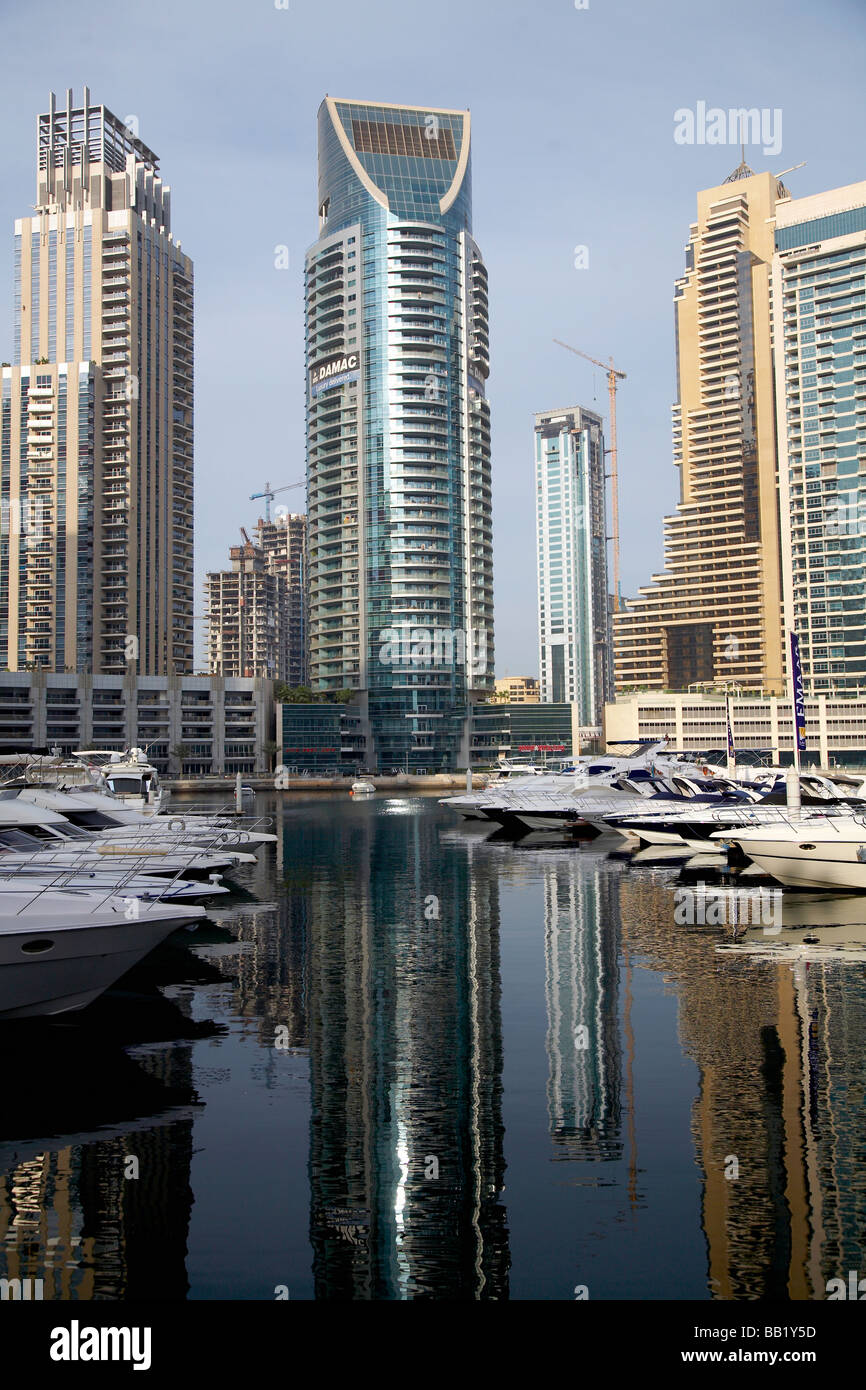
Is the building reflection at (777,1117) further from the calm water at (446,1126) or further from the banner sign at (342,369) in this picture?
the banner sign at (342,369)

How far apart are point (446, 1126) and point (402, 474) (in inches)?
7197

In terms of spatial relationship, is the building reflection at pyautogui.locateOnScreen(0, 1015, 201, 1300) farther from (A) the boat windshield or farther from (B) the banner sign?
(B) the banner sign

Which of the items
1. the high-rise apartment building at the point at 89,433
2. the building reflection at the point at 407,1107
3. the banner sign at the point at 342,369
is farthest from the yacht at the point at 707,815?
the banner sign at the point at 342,369

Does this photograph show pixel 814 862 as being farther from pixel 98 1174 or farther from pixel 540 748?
pixel 540 748

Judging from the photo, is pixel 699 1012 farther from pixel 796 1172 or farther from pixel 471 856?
pixel 471 856

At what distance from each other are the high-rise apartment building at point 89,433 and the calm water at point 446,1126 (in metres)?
156

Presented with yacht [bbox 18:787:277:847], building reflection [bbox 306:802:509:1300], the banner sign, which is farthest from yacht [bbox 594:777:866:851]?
the banner sign

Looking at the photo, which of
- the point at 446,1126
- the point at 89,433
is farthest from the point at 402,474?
the point at 446,1126

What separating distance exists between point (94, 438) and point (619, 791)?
13834cm

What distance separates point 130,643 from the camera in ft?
556

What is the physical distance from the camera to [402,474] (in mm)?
192000

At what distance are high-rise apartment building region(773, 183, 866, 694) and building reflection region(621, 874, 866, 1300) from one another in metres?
174

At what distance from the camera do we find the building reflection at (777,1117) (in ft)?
35.8

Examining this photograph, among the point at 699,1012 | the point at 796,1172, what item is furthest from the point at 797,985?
the point at 796,1172
